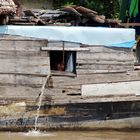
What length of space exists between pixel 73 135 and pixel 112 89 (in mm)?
1459

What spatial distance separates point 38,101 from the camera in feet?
39.8

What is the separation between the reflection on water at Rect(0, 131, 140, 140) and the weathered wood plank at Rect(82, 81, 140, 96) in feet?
3.03

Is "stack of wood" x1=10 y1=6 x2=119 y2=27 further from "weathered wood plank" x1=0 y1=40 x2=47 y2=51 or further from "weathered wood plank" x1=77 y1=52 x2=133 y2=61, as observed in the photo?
"weathered wood plank" x1=77 y1=52 x2=133 y2=61

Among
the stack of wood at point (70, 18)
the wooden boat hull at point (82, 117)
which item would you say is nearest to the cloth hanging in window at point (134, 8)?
the stack of wood at point (70, 18)

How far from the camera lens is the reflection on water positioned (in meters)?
11.6

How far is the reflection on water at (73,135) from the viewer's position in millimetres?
11641

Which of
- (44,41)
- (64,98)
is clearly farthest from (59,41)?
(64,98)

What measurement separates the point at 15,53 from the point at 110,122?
2.78 meters

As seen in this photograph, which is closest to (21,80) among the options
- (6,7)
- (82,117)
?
(82,117)

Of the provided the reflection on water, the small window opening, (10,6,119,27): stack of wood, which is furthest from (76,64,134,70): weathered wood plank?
the reflection on water

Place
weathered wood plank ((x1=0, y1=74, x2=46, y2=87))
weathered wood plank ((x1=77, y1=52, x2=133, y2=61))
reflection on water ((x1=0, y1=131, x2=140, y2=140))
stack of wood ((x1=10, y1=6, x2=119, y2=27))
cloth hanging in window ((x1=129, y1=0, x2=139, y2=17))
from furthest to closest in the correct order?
cloth hanging in window ((x1=129, y1=0, x2=139, y2=17)), stack of wood ((x1=10, y1=6, x2=119, y2=27)), weathered wood plank ((x1=77, y1=52, x2=133, y2=61)), weathered wood plank ((x1=0, y1=74, x2=46, y2=87)), reflection on water ((x1=0, y1=131, x2=140, y2=140))

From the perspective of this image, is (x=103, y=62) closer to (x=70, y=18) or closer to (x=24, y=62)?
(x=70, y=18)

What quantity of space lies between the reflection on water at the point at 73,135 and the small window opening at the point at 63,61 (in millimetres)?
1504

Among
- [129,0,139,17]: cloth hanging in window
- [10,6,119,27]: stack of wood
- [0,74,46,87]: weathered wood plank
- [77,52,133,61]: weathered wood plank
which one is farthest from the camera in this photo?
[129,0,139,17]: cloth hanging in window
